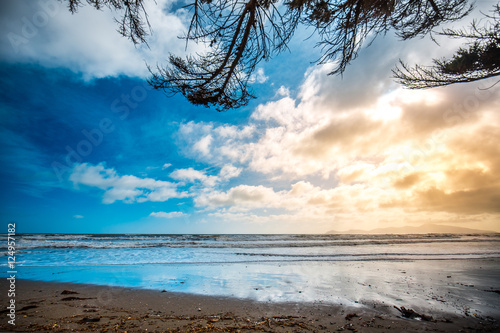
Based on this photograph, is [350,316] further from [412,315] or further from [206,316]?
[206,316]

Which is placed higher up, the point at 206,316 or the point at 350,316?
the point at 206,316

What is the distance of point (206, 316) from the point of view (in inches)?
136

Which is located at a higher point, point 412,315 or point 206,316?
point 206,316

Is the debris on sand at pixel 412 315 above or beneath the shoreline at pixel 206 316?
beneath

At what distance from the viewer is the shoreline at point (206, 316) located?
2.98 m

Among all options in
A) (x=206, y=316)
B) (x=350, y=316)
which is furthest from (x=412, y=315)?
(x=206, y=316)

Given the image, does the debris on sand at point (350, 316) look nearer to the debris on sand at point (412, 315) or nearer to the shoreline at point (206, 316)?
the shoreline at point (206, 316)

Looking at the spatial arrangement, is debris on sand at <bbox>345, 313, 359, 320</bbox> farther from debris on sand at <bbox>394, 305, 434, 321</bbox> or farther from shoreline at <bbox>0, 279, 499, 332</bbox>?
debris on sand at <bbox>394, 305, 434, 321</bbox>

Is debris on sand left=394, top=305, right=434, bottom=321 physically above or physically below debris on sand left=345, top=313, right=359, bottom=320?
below

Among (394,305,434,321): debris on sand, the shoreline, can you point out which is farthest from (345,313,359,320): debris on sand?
(394,305,434,321): debris on sand

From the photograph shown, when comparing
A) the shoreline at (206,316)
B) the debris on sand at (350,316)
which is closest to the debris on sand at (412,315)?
the shoreline at (206,316)

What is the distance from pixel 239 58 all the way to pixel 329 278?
6316 mm

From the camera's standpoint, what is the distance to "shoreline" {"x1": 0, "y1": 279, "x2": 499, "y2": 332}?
298 cm

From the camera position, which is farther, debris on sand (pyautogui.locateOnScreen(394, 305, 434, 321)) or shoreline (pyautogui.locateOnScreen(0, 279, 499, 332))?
debris on sand (pyautogui.locateOnScreen(394, 305, 434, 321))
